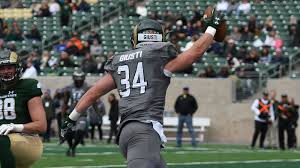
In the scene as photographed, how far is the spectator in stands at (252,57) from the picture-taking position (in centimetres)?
2588

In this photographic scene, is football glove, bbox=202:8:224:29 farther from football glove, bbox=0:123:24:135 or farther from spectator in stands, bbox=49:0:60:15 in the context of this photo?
spectator in stands, bbox=49:0:60:15

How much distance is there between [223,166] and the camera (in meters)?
15.1

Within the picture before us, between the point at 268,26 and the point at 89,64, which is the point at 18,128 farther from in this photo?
the point at 268,26

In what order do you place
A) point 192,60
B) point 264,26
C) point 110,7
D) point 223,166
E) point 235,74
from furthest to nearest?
Result: point 110,7 → point 264,26 → point 235,74 → point 223,166 → point 192,60

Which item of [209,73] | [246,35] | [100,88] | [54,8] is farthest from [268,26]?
[100,88]

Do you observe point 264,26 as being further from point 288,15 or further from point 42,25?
point 42,25

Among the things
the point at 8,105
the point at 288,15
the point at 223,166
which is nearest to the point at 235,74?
the point at 288,15

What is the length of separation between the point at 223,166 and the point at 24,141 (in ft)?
25.1

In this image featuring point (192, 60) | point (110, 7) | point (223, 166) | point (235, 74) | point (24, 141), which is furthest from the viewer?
point (110, 7)

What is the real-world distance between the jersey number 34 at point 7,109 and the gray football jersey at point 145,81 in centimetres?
144

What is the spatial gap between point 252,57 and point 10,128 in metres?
18.4

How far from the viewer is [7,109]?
798 cm

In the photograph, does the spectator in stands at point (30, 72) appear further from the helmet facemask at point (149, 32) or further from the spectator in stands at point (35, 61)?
the helmet facemask at point (149, 32)

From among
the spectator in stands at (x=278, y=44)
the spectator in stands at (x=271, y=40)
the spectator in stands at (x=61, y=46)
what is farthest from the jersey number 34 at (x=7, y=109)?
the spectator in stands at (x=61, y=46)
